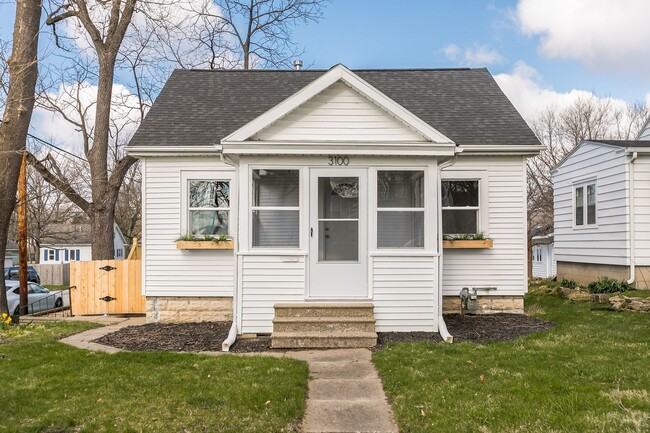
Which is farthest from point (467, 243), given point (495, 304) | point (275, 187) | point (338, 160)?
point (275, 187)

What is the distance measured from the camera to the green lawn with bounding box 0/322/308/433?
4152 mm

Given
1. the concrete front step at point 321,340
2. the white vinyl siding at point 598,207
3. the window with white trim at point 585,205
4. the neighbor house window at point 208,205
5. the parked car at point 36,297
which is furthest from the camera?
the parked car at point 36,297

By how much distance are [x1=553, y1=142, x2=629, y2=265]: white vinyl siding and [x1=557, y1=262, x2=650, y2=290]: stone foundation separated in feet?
0.55

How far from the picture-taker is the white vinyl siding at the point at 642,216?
11867 mm

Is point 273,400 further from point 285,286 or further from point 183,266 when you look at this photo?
point 183,266

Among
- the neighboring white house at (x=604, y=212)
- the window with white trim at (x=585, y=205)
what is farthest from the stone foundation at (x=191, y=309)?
the window with white trim at (x=585, y=205)

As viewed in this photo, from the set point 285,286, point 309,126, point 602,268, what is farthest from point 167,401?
point 602,268

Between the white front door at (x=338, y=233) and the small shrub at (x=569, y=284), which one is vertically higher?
the white front door at (x=338, y=233)

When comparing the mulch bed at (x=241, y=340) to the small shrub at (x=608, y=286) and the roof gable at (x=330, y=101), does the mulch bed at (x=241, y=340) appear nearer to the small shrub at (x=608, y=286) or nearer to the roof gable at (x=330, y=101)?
the roof gable at (x=330, y=101)

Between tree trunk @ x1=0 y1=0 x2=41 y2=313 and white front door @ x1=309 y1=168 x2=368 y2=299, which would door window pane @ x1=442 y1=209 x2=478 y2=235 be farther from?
tree trunk @ x1=0 y1=0 x2=41 y2=313

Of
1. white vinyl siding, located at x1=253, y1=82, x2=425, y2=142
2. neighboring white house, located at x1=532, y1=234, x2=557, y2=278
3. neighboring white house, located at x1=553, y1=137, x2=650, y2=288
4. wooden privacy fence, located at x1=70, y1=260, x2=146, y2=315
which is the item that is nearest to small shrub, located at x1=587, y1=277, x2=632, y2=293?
neighboring white house, located at x1=553, y1=137, x2=650, y2=288

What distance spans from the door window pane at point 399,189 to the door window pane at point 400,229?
0.16 metres

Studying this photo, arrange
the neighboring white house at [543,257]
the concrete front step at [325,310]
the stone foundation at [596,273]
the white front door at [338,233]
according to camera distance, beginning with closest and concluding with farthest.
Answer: the concrete front step at [325,310], the white front door at [338,233], the stone foundation at [596,273], the neighboring white house at [543,257]

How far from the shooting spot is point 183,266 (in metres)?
9.68
